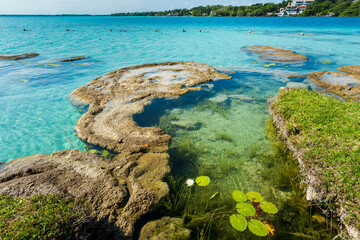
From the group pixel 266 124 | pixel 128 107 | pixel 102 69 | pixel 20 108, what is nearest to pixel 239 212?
pixel 266 124

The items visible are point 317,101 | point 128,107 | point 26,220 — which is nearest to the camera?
point 26,220

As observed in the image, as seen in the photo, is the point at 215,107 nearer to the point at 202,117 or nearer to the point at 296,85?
the point at 202,117

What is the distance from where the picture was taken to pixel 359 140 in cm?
388

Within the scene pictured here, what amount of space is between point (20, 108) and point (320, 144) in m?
10.4

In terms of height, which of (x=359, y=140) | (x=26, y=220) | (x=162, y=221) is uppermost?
(x=26, y=220)

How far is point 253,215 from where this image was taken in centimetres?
339

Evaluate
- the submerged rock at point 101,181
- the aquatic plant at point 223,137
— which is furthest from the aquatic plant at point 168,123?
the submerged rock at point 101,181

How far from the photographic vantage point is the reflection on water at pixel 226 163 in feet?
10.6

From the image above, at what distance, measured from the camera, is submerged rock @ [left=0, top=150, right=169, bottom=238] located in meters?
3.11

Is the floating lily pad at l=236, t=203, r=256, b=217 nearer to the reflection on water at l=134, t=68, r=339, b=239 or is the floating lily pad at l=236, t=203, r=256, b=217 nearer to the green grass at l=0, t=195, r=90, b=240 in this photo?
the reflection on water at l=134, t=68, r=339, b=239

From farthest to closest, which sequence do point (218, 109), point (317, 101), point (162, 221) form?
point (218, 109) → point (317, 101) → point (162, 221)

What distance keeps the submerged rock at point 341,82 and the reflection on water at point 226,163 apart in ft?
10.5

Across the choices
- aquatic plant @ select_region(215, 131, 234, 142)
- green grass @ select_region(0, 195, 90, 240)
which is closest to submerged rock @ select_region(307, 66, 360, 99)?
aquatic plant @ select_region(215, 131, 234, 142)

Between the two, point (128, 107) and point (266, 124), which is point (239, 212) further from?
point (128, 107)
